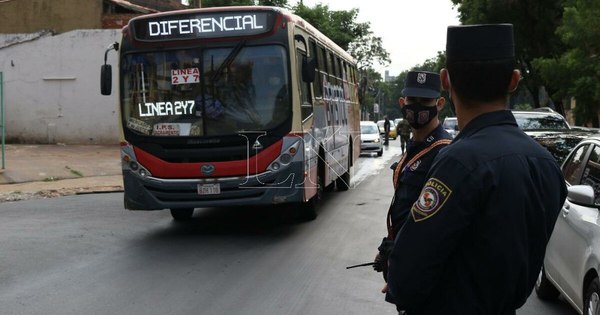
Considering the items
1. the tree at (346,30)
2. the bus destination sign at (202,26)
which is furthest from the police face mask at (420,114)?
the tree at (346,30)

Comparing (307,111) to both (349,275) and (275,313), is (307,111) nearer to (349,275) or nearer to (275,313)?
(349,275)

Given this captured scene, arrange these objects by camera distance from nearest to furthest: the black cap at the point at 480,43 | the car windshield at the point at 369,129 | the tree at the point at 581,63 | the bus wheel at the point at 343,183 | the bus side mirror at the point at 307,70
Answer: the black cap at the point at 480,43
the bus side mirror at the point at 307,70
the tree at the point at 581,63
the bus wheel at the point at 343,183
the car windshield at the point at 369,129

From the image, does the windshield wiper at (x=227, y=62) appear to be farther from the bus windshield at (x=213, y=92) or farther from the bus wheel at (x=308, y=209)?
the bus wheel at (x=308, y=209)

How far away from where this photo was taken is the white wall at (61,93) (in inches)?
968

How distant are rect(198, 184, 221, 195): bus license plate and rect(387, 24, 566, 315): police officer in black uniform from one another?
6791 millimetres

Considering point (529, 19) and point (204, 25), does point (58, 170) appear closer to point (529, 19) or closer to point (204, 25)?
point (204, 25)

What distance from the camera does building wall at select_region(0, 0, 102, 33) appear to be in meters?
26.7

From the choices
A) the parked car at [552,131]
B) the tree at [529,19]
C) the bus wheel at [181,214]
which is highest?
the tree at [529,19]

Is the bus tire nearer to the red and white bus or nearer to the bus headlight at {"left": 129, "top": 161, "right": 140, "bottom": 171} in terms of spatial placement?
the red and white bus

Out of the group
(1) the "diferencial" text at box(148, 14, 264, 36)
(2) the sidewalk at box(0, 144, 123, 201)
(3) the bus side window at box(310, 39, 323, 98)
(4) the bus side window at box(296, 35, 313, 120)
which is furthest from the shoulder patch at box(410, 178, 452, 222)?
(2) the sidewalk at box(0, 144, 123, 201)

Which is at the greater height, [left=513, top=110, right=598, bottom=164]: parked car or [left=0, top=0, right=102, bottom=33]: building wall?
[left=0, top=0, right=102, bottom=33]: building wall

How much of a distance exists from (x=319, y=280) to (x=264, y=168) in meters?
2.53

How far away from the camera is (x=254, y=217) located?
1087cm

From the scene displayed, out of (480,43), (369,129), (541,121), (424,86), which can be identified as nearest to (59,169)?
(541,121)
